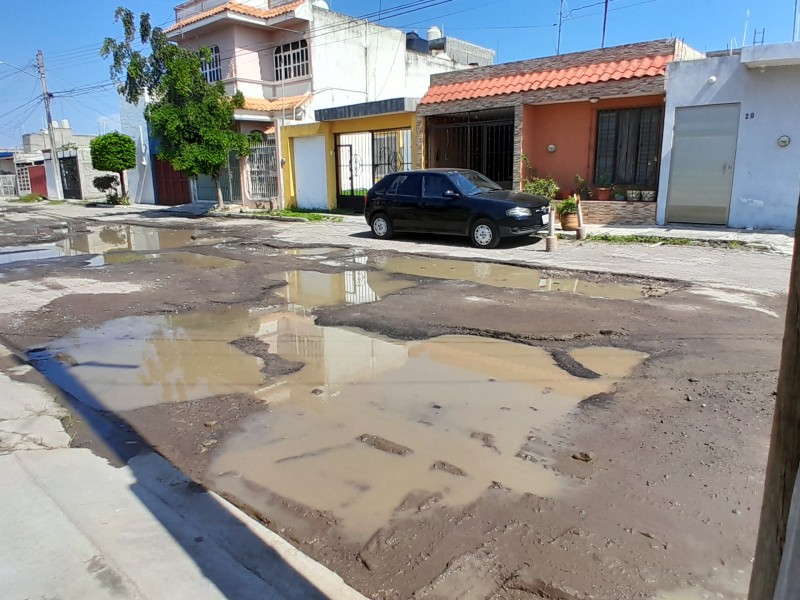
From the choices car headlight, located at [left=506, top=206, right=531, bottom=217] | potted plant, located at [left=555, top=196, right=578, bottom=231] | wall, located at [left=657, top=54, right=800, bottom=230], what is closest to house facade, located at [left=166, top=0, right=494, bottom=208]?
potted plant, located at [left=555, top=196, right=578, bottom=231]

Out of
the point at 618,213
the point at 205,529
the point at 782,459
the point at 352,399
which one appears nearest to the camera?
the point at 782,459

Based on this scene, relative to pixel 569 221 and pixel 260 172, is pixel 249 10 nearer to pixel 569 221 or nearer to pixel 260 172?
pixel 260 172

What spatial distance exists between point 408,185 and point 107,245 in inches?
321

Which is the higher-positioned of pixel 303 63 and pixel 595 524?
pixel 303 63

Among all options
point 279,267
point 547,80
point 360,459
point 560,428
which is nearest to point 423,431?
point 360,459

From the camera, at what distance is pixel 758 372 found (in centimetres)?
509

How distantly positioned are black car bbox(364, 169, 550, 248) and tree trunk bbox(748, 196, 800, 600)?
35.8 ft

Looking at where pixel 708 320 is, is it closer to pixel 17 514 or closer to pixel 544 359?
pixel 544 359

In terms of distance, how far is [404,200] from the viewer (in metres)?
13.7

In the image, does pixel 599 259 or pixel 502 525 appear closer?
pixel 502 525

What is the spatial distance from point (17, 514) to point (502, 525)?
2.61 m

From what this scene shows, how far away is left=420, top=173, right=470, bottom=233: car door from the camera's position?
12.7 metres

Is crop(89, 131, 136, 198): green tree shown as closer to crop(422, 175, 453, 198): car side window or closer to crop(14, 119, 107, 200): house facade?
crop(14, 119, 107, 200): house facade

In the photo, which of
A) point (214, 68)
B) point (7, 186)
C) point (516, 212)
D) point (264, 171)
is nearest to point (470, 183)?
point (516, 212)
